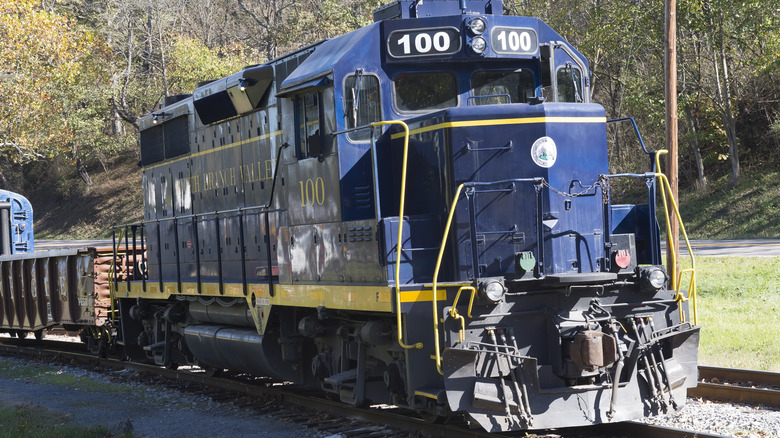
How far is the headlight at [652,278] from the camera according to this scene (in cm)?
655

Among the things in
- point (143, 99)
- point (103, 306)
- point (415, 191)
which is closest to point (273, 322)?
point (415, 191)

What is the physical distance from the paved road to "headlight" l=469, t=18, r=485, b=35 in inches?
613

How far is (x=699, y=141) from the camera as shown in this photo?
2998 cm

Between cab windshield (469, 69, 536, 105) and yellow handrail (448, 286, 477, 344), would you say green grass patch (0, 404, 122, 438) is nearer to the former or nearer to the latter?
yellow handrail (448, 286, 477, 344)

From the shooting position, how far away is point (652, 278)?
21.5ft

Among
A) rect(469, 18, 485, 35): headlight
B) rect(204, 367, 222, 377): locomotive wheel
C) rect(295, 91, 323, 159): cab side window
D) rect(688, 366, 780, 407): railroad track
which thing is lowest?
rect(688, 366, 780, 407): railroad track

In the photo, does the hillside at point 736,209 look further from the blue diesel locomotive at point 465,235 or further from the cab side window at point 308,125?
the cab side window at point 308,125

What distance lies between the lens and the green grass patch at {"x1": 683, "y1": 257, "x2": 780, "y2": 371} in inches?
409

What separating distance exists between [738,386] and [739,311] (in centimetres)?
566

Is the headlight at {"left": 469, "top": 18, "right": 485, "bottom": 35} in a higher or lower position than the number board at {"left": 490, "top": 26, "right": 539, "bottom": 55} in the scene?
higher

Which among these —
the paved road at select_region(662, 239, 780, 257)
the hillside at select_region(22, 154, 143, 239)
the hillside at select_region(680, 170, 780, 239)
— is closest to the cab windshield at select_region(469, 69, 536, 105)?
the paved road at select_region(662, 239, 780, 257)

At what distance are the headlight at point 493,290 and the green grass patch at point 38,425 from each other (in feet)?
13.4

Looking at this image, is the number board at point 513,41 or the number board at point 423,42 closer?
the number board at point 423,42

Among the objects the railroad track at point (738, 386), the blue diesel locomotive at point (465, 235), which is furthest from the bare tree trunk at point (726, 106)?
the blue diesel locomotive at point (465, 235)
